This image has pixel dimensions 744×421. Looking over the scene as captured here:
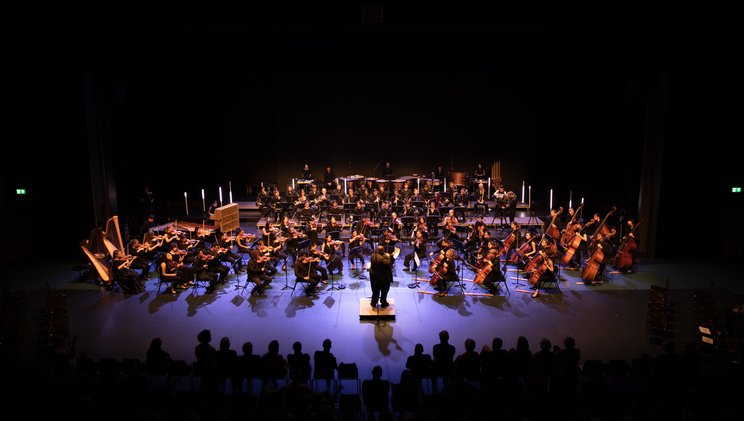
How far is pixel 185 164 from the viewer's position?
24.8 metres

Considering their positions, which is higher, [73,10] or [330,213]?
[73,10]

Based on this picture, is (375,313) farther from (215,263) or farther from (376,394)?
(215,263)

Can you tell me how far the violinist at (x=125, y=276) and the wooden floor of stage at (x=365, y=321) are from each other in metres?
0.24

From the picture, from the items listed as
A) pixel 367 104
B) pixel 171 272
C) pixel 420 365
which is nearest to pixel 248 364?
pixel 420 365

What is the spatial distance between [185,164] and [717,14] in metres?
21.4

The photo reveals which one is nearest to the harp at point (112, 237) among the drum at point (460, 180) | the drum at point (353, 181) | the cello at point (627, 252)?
the drum at point (353, 181)

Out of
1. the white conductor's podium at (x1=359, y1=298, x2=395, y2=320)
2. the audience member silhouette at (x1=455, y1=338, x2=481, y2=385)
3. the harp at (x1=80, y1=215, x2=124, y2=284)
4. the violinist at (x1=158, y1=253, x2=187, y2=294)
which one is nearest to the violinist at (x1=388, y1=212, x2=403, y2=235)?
the white conductor's podium at (x1=359, y1=298, x2=395, y2=320)

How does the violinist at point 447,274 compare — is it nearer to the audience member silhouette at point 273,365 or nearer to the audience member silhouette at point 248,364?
the audience member silhouette at point 273,365

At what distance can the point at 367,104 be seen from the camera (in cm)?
2550

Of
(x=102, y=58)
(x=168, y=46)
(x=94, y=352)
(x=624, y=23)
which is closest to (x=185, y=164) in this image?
(x=168, y=46)

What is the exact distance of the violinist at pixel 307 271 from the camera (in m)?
12.8

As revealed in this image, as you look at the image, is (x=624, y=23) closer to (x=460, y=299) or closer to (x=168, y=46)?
(x=460, y=299)

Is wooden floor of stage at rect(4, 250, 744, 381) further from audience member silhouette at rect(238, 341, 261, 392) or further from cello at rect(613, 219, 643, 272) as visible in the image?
audience member silhouette at rect(238, 341, 261, 392)

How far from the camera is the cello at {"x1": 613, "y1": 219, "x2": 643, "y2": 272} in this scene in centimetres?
1441
